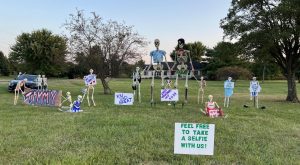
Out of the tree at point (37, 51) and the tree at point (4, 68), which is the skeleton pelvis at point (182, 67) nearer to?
the tree at point (37, 51)

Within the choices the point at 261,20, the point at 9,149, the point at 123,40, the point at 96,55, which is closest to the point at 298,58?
the point at 261,20

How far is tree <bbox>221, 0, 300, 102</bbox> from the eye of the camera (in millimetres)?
23859

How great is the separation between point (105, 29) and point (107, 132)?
68.7 feet

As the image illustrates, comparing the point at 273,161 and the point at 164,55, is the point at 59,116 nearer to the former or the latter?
the point at 164,55

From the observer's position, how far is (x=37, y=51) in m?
61.0

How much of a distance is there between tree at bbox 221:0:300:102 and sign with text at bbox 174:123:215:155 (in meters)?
18.3

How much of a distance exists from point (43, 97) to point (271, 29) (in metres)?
14.5

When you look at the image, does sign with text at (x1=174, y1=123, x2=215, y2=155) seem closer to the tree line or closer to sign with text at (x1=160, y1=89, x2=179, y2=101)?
sign with text at (x1=160, y1=89, x2=179, y2=101)

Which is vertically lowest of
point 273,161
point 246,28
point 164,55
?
point 273,161

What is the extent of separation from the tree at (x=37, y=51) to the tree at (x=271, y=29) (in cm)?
3901

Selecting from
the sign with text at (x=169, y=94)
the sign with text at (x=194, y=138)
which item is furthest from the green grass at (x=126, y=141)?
the sign with text at (x=169, y=94)

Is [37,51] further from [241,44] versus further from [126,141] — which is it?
[126,141]

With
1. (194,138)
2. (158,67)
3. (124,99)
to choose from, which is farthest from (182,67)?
(194,138)

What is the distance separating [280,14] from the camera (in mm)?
23953
